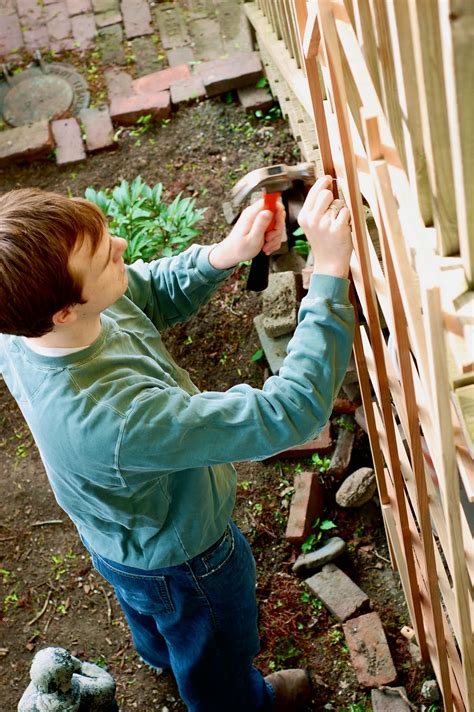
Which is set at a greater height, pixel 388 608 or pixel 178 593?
pixel 178 593

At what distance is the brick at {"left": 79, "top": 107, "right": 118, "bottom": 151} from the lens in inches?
185

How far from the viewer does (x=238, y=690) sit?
2.44 m

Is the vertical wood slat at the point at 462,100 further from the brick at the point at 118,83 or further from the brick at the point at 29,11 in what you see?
the brick at the point at 29,11

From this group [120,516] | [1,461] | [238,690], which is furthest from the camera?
[1,461]

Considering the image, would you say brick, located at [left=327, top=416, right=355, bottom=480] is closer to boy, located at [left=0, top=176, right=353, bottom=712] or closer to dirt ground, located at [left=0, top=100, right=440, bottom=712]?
dirt ground, located at [left=0, top=100, right=440, bottom=712]

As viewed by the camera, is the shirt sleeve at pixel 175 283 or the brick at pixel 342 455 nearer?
the shirt sleeve at pixel 175 283

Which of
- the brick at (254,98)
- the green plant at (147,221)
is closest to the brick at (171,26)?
the brick at (254,98)

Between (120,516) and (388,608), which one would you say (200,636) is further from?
(388,608)

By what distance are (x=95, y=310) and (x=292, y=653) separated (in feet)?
5.35

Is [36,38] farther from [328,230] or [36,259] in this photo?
[328,230]

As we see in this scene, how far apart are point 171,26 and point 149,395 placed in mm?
4126

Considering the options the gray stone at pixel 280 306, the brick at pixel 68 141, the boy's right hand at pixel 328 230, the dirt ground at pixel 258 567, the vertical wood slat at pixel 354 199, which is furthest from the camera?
the brick at pixel 68 141

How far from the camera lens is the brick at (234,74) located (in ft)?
15.2

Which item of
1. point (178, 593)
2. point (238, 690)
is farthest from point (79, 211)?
point (238, 690)
